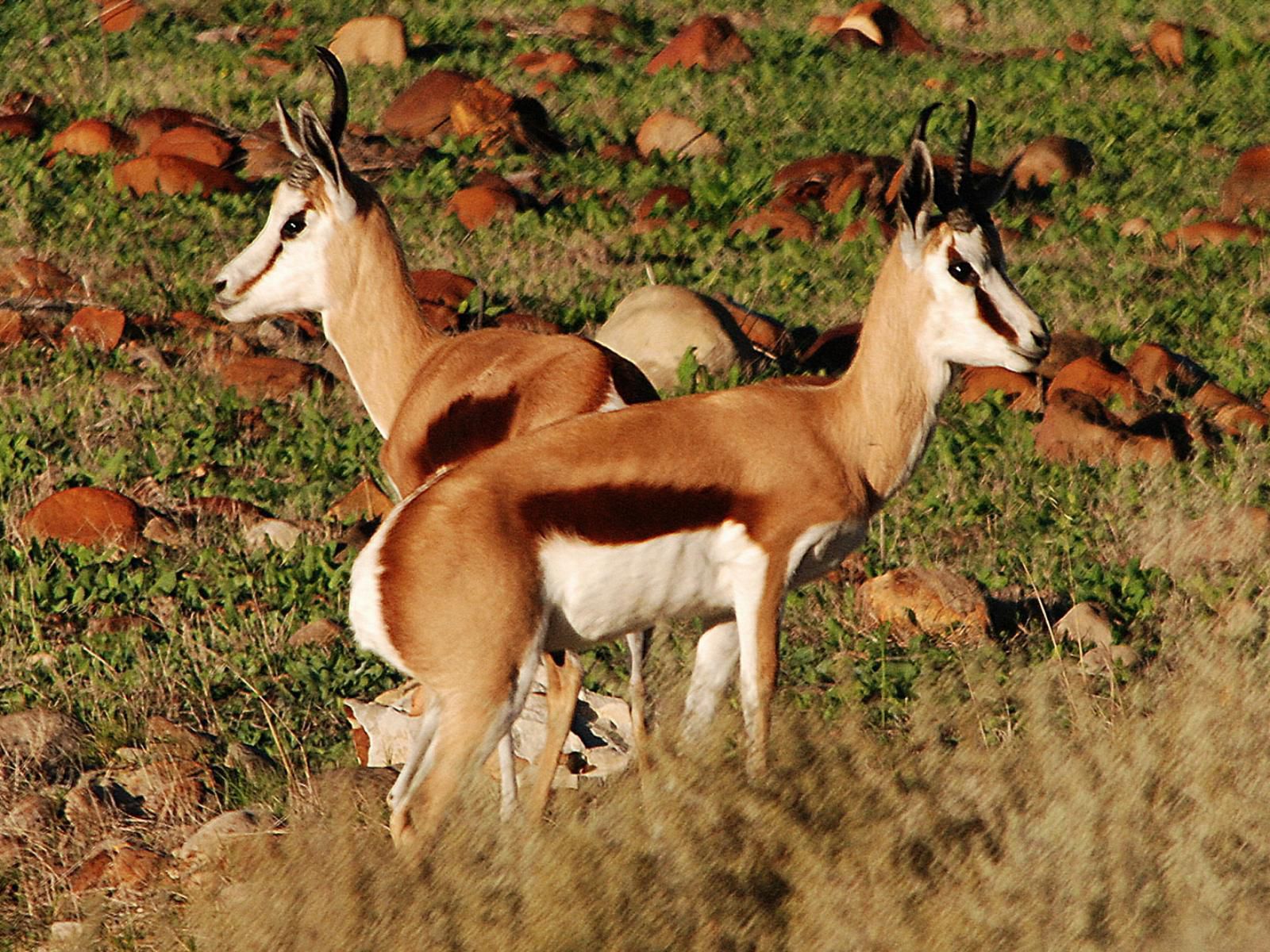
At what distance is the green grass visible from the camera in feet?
14.5

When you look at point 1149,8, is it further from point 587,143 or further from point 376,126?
point 376,126

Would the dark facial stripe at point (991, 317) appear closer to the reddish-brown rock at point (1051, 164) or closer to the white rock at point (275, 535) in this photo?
the white rock at point (275, 535)

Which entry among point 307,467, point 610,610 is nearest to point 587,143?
point 307,467

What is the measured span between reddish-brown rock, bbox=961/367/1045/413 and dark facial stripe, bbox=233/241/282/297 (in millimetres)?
3843

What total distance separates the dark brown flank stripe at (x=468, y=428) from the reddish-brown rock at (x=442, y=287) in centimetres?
410

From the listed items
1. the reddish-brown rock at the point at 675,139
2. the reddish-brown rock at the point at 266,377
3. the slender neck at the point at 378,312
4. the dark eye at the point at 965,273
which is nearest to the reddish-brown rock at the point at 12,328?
the reddish-brown rock at the point at 266,377

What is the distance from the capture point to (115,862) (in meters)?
5.36

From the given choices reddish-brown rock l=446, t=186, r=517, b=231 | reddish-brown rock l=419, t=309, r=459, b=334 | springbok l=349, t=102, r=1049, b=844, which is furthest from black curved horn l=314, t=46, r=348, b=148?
reddish-brown rock l=446, t=186, r=517, b=231

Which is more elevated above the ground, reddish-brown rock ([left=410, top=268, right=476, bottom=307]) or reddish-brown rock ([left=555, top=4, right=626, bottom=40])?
reddish-brown rock ([left=410, top=268, right=476, bottom=307])

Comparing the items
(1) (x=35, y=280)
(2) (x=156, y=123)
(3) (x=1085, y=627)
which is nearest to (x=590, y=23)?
(2) (x=156, y=123)

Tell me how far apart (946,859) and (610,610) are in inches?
46.8

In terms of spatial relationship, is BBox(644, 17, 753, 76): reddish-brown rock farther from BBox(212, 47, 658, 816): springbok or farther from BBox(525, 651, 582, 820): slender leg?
BBox(525, 651, 582, 820): slender leg

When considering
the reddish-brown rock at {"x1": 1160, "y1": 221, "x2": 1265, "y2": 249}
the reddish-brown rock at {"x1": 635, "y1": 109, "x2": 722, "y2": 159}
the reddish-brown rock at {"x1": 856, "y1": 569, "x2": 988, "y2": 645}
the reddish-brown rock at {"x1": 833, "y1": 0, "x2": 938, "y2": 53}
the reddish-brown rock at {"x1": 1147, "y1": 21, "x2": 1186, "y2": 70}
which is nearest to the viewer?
the reddish-brown rock at {"x1": 856, "y1": 569, "x2": 988, "y2": 645}

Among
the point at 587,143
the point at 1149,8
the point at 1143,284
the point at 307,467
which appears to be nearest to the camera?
the point at 307,467
